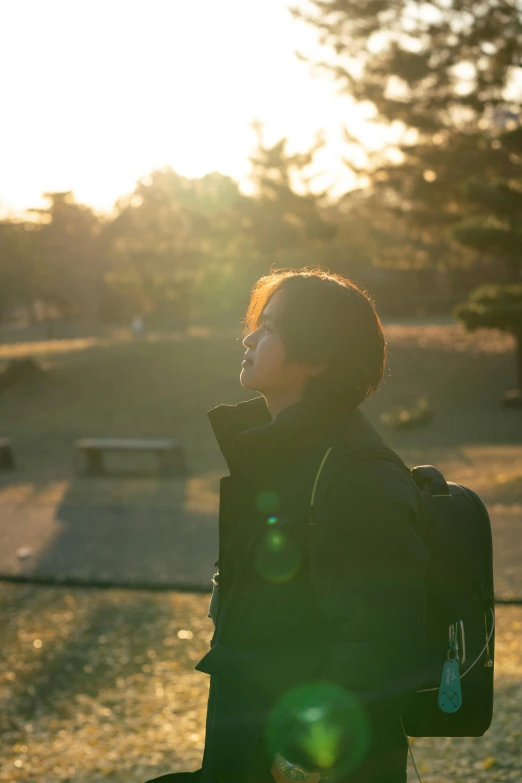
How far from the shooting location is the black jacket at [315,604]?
1.84m

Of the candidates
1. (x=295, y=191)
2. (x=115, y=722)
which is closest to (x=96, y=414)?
(x=295, y=191)

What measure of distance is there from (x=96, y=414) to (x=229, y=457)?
22.1m

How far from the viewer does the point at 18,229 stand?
48.9 meters

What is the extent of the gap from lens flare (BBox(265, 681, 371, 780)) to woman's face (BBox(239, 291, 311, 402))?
23.5 inches

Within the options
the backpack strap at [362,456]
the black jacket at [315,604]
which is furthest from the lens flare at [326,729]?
the backpack strap at [362,456]

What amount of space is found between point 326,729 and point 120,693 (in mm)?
3932

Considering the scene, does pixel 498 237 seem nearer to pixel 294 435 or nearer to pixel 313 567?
pixel 294 435

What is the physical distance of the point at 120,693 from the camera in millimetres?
5527

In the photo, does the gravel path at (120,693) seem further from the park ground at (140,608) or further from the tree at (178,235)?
the tree at (178,235)

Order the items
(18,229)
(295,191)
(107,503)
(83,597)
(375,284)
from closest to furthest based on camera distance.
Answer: (83,597) → (107,503) → (295,191) → (375,284) → (18,229)

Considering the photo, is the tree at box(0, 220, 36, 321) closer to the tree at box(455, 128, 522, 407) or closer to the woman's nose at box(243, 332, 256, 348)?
the tree at box(455, 128, 522, 407)

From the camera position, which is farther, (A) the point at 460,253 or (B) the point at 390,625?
(A) the point at 460,253

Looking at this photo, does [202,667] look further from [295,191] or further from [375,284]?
[375,284]

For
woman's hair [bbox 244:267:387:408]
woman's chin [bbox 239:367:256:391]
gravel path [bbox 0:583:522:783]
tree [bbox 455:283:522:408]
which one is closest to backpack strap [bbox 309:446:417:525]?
woman's hair [bbox 244:267:387:408]
